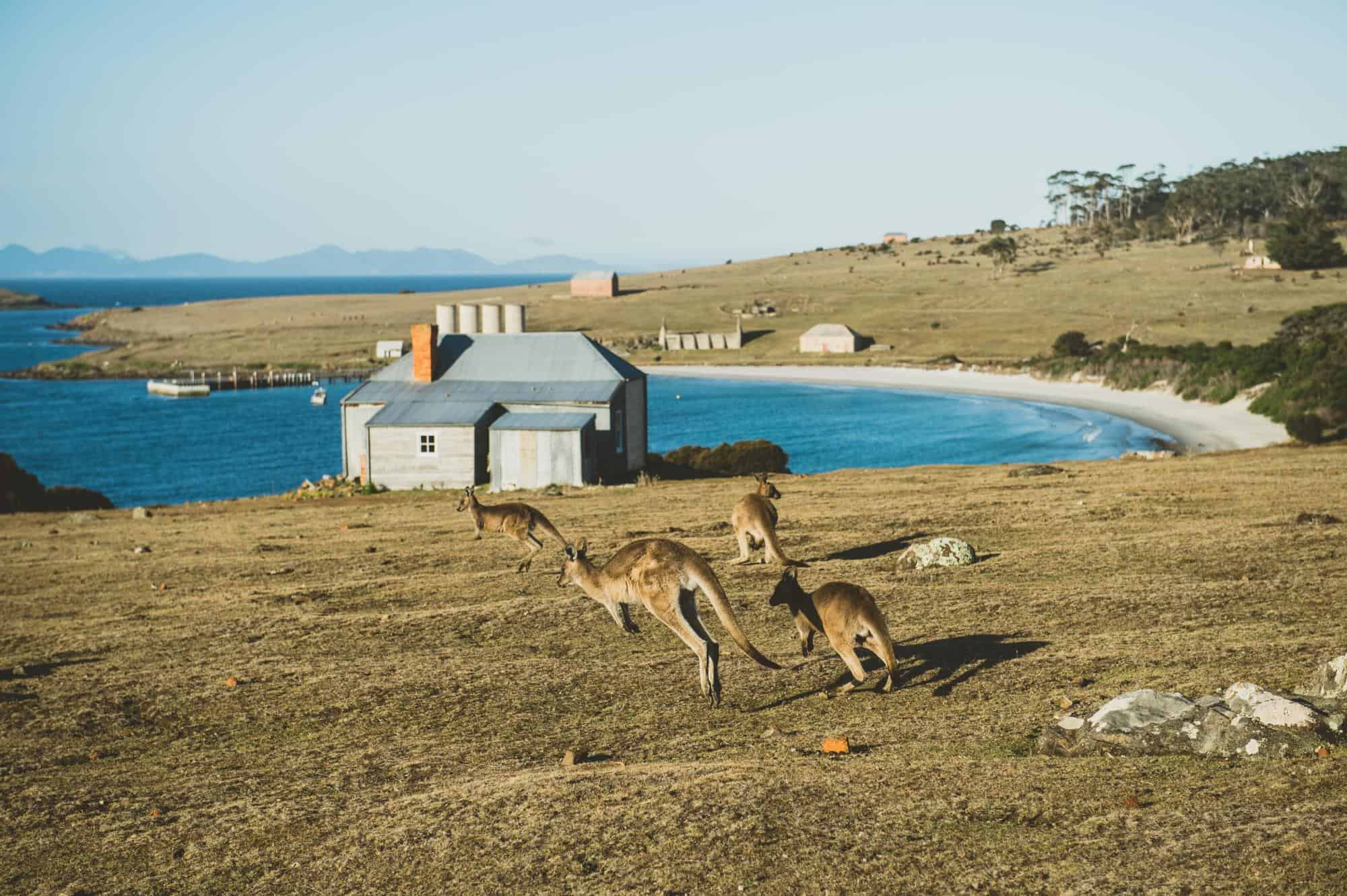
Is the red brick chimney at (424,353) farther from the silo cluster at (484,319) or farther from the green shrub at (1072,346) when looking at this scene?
the green shrub at (1072,346)

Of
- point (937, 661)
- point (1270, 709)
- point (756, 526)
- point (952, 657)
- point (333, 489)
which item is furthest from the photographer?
point (333, 489)

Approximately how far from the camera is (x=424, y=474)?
139 feet

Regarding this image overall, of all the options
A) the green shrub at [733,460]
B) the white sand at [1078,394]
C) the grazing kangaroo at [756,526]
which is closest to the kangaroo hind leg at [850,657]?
the grazing kangaroo at [756,526]

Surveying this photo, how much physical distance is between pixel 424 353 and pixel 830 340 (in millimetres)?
84084

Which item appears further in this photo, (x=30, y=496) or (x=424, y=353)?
(x=424, y=353)

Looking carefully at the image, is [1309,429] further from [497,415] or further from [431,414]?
[431,414]

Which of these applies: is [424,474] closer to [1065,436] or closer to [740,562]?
[740,562]

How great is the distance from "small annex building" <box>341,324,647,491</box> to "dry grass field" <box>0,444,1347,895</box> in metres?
18.0

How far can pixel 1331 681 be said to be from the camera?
1000 cm

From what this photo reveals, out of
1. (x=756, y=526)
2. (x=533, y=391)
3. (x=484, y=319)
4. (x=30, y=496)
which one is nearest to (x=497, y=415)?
(x=533, y=391)

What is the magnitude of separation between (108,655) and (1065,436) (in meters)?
57.4

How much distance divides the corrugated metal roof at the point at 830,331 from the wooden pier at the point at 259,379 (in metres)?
43.7

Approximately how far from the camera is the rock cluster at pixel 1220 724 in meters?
9.41

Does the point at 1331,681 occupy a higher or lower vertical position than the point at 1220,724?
higher
